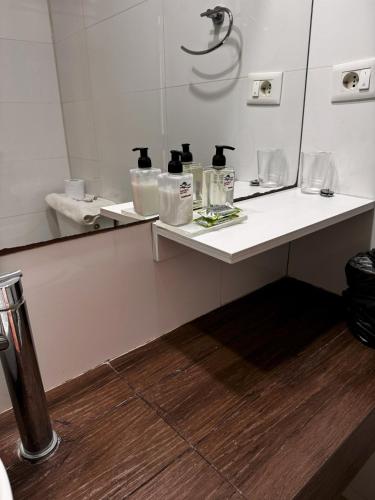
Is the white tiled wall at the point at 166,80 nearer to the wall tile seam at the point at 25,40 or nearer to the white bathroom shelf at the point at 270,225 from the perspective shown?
the wall tile seam at the point at 25,40

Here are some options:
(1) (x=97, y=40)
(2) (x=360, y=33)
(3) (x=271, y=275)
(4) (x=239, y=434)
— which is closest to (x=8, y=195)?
(1) (x=97, y=40)

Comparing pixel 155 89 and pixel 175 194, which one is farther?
pixel 155 89

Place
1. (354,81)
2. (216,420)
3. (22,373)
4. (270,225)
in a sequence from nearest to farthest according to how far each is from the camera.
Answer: (22,373), (216,420), (270,225), (354,81)

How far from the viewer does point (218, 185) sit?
2.67 ft

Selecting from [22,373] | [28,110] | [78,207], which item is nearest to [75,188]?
[78,207]

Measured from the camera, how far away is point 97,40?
0.87 metres

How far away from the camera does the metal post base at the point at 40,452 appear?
1.87 ft

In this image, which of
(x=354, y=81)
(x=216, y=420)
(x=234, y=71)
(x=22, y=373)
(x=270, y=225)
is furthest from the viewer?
(x=234, y=71)

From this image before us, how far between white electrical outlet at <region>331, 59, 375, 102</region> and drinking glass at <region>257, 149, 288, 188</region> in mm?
211

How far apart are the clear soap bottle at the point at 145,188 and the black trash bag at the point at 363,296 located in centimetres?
50

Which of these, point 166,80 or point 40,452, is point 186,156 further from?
point 40,452

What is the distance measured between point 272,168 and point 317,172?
13 centimetres

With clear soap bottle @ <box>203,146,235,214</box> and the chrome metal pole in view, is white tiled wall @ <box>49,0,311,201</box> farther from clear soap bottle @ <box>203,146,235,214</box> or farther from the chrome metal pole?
the chrome metal pole

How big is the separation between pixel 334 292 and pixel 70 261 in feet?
2.63
